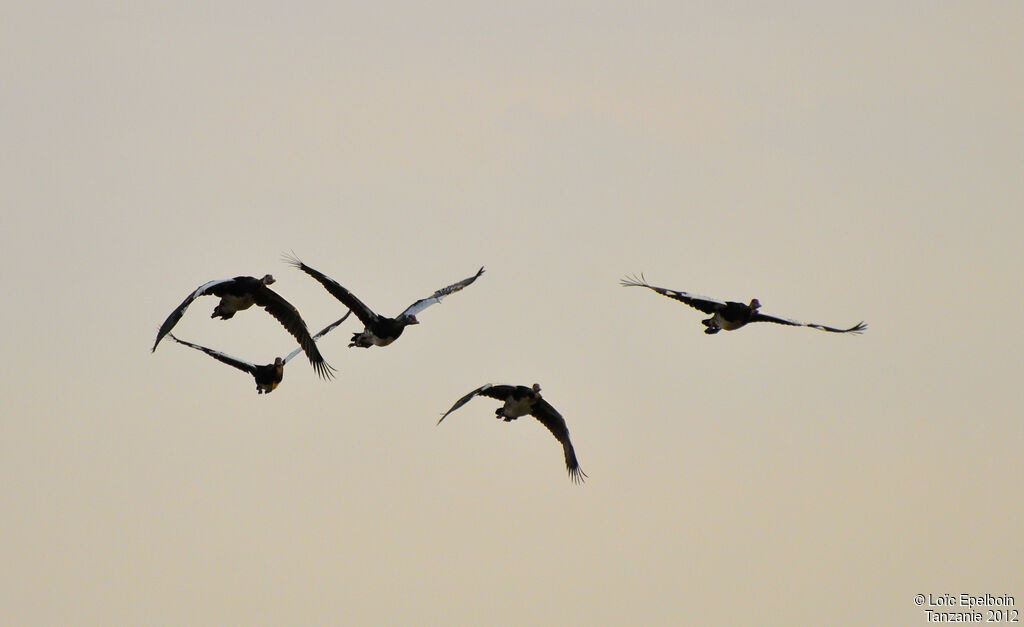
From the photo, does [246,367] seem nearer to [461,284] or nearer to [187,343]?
[187,343]

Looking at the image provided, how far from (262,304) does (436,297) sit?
4.87 meters

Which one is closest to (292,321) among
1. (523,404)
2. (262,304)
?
(262,304)

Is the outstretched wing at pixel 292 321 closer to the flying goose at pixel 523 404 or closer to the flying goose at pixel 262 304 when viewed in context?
the flying goose at pixel 262 304

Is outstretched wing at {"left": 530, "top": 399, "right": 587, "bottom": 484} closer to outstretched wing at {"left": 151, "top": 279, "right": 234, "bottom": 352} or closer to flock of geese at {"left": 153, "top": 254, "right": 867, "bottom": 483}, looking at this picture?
flock of geese at {"left": 153, "top": 254, "right": 867, "bottom": 483}

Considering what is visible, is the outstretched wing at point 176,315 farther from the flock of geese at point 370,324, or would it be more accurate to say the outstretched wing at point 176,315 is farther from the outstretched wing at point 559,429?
the outstretched wing at point 559,429

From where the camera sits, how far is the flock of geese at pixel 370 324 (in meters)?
40.0

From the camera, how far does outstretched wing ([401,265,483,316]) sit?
42.5 m

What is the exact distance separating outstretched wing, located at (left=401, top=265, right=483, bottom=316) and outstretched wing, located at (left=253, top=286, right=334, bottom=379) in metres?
2.26

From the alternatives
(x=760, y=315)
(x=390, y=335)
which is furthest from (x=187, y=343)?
(x=760, y=315)

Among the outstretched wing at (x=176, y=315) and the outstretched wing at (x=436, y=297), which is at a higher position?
the outstretched wing at (x=436, y=297)

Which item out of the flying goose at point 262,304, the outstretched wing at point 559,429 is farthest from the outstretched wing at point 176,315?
the outstretched wing at point 559,429

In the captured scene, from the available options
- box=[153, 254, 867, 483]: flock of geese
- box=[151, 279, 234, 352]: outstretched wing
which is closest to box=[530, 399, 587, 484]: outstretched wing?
box=[153, 254, 867, 483]: flock of geese

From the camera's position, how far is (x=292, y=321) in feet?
136

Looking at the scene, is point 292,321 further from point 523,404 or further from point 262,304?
point 523,404
